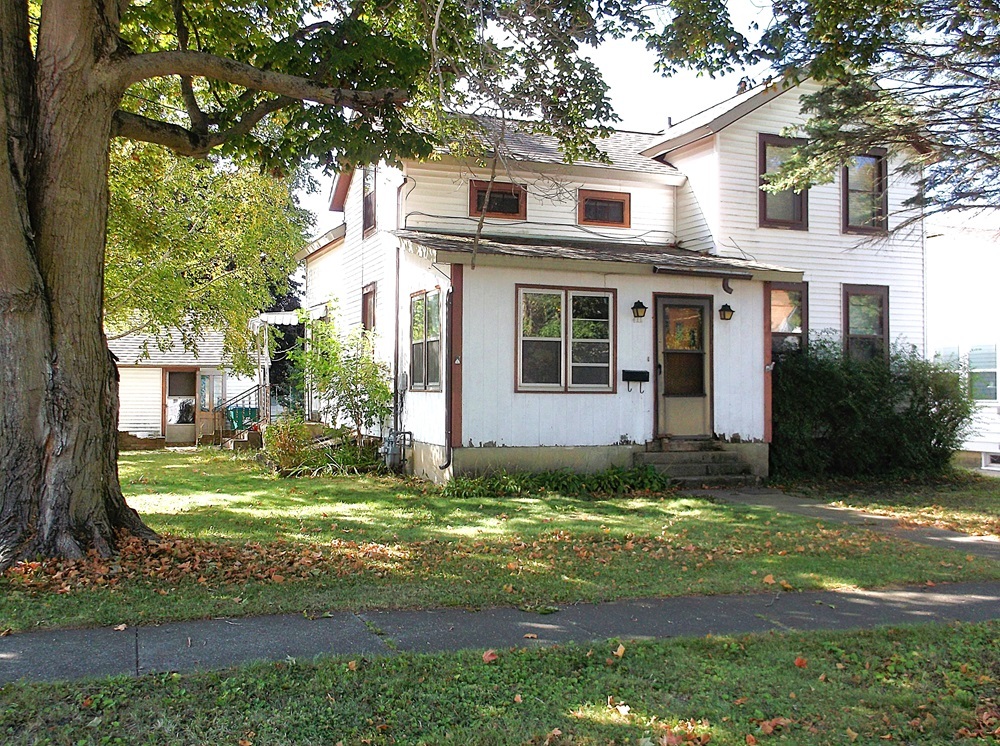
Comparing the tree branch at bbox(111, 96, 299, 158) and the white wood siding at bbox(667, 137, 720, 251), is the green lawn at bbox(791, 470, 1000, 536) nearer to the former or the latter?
the white wood siding at bbox(667, 137, 720, 251)

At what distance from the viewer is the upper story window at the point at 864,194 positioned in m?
17.8

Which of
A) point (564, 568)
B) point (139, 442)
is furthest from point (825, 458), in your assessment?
point (139, 442)

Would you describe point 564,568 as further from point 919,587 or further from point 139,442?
point 139,442

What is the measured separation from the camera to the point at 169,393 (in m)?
30.2

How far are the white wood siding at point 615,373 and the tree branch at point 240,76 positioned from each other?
5115 millimetres

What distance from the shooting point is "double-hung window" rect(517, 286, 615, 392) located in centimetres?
1427

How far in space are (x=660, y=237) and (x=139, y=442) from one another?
57.4 feet

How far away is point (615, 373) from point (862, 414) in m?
4.81

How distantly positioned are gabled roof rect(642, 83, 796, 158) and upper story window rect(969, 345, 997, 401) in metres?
7.10

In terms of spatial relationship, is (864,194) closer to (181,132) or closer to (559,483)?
(559,483)

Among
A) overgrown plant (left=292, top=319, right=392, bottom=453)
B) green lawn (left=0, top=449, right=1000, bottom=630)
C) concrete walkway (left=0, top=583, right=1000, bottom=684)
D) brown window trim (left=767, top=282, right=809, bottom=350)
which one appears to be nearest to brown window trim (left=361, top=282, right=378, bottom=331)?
overgrown plant (left=292, top=319, right=392, bottom=453)

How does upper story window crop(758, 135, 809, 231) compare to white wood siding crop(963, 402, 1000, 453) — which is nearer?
upper story window crop(758, 135, 809, 231)

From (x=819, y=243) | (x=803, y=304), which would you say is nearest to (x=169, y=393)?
(x=803, y=304)

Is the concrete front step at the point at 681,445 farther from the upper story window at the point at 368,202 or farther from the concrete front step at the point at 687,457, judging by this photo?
the upper story window at the point at 368,202
